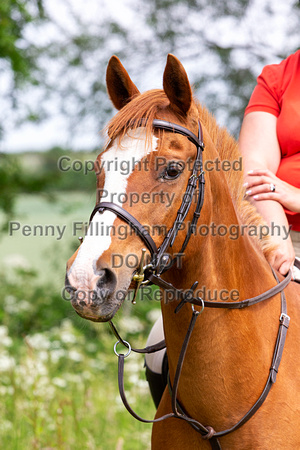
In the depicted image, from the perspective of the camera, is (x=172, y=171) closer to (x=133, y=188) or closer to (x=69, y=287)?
(x=133, y=188)

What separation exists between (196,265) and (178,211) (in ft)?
1.00

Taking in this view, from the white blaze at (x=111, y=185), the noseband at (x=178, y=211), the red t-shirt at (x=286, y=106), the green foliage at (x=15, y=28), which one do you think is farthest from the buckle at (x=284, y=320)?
the green foliage at (x=15, y=28)

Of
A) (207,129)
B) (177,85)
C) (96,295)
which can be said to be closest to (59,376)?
(207,129)

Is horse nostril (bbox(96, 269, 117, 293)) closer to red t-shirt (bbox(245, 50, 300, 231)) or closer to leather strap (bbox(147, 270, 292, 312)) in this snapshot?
leather strap (bbox(147, 270, 292, 312))

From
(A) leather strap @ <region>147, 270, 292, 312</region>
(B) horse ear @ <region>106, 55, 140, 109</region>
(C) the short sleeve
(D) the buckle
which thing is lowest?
(D) the buckle

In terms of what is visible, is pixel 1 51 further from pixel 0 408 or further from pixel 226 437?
pixel 226 437

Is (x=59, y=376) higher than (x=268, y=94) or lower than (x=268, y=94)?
lower

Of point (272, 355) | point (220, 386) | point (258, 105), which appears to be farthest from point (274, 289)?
point (258, 105)

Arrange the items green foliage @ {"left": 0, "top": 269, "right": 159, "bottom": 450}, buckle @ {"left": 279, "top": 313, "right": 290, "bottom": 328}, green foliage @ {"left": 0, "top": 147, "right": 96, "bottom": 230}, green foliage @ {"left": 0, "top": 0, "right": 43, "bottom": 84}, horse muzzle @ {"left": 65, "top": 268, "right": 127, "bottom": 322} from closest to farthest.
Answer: horse muzzle @ {"left": 65, "top": 268, "right": 127, "bottom": 322} → buckle @ {"left": 279, "top": 313, "right": 290, "bottom": 328} → green foliage @ {"left": 0, "top": 269, "right": 159, "bottom": 450} → green foliage @ {"left": 0, "top": 0, "right": 43, "bottom": 84} → green foliage @ {"left": 0, "top": 147, "right": 96, "bottom": 230}

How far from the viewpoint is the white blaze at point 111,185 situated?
1.76m

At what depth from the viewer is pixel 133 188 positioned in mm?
1942

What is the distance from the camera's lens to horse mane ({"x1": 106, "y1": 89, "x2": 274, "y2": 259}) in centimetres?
210

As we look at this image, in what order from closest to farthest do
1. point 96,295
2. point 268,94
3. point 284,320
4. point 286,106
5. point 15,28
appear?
point 96,295 → point 284,320 → point 286,106 → point 268,94 → point 15,28

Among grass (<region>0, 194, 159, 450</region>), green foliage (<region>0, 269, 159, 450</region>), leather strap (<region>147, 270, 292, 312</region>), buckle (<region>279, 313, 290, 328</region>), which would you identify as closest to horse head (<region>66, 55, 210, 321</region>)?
leather strap (<region>147, 270, 292, 312</region>)
